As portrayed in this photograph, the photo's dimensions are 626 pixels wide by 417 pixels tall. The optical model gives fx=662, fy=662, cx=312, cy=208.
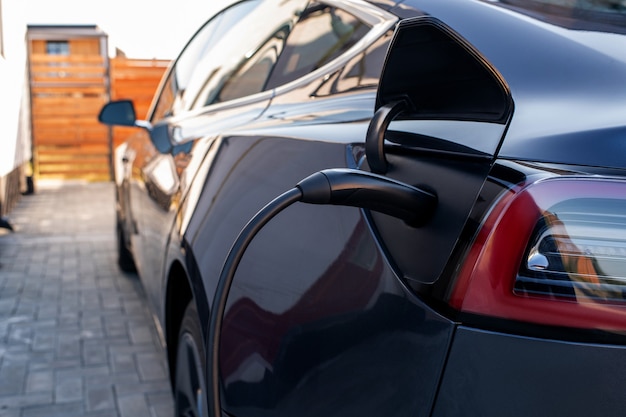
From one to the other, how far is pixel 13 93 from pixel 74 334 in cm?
535

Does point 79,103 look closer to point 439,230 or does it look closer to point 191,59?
point 191,59

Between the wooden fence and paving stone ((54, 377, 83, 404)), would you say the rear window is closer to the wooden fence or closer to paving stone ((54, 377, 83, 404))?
paving stone ((54, 377, 83, 404))

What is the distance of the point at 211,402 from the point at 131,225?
2.97 m

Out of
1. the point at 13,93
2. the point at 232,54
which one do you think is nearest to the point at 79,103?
the point at 13,93

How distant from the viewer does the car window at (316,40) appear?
5.86 ft

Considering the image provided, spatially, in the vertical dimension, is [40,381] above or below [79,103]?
below

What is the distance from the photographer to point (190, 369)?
6.25 ft

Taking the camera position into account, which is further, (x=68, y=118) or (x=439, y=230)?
(x=68, y=118)

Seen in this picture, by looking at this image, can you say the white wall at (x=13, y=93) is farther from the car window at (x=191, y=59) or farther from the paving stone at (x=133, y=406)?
the paving stone at (x=133, y=406)

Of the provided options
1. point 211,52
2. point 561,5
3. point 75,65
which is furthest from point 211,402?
point 75,65

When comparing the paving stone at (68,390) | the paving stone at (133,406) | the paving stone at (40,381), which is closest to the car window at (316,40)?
the paving stone at (133,406)

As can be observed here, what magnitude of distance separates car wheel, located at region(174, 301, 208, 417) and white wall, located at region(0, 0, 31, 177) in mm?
5256

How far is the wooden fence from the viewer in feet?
37.1

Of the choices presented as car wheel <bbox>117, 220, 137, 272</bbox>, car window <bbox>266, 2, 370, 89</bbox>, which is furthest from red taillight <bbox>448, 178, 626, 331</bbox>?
car wheel <bbox>117, 220, 137, 272</bbox>
